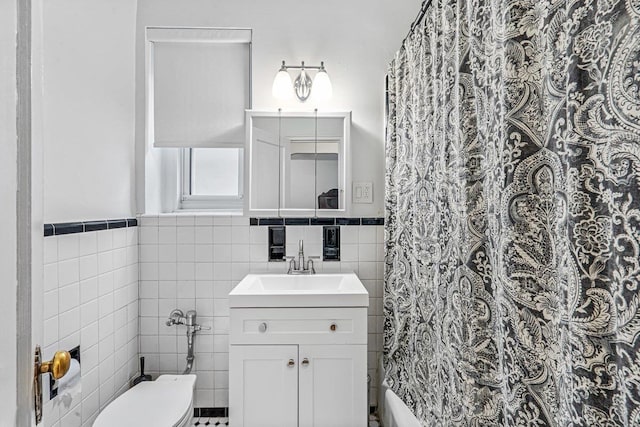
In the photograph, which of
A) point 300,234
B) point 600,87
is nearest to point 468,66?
point 600,87

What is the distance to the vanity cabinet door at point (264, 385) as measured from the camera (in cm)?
179

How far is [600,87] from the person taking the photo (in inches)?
25.0

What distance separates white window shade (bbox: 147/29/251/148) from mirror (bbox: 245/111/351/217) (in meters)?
0.15

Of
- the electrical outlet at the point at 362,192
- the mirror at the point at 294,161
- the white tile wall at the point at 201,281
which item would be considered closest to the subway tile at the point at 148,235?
the white tile wall at the point at 201,281

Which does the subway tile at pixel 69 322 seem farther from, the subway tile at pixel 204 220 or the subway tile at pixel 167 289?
the subway tile at pixel 204 220

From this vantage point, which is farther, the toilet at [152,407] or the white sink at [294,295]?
the white sink at [294,295]

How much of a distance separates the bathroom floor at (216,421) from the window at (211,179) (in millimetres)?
1181

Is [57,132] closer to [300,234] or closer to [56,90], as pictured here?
[56,90]

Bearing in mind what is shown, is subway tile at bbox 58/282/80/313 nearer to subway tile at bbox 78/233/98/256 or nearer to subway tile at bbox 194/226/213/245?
subway tile at bbox 78/233/98/256

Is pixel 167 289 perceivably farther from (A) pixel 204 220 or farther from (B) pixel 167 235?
(A) pixel 204 220

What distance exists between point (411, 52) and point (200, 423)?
2.15 meters

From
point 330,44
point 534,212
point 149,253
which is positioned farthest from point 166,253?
point 534,212

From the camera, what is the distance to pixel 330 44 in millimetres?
2330

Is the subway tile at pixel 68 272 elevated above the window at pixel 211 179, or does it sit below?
below
